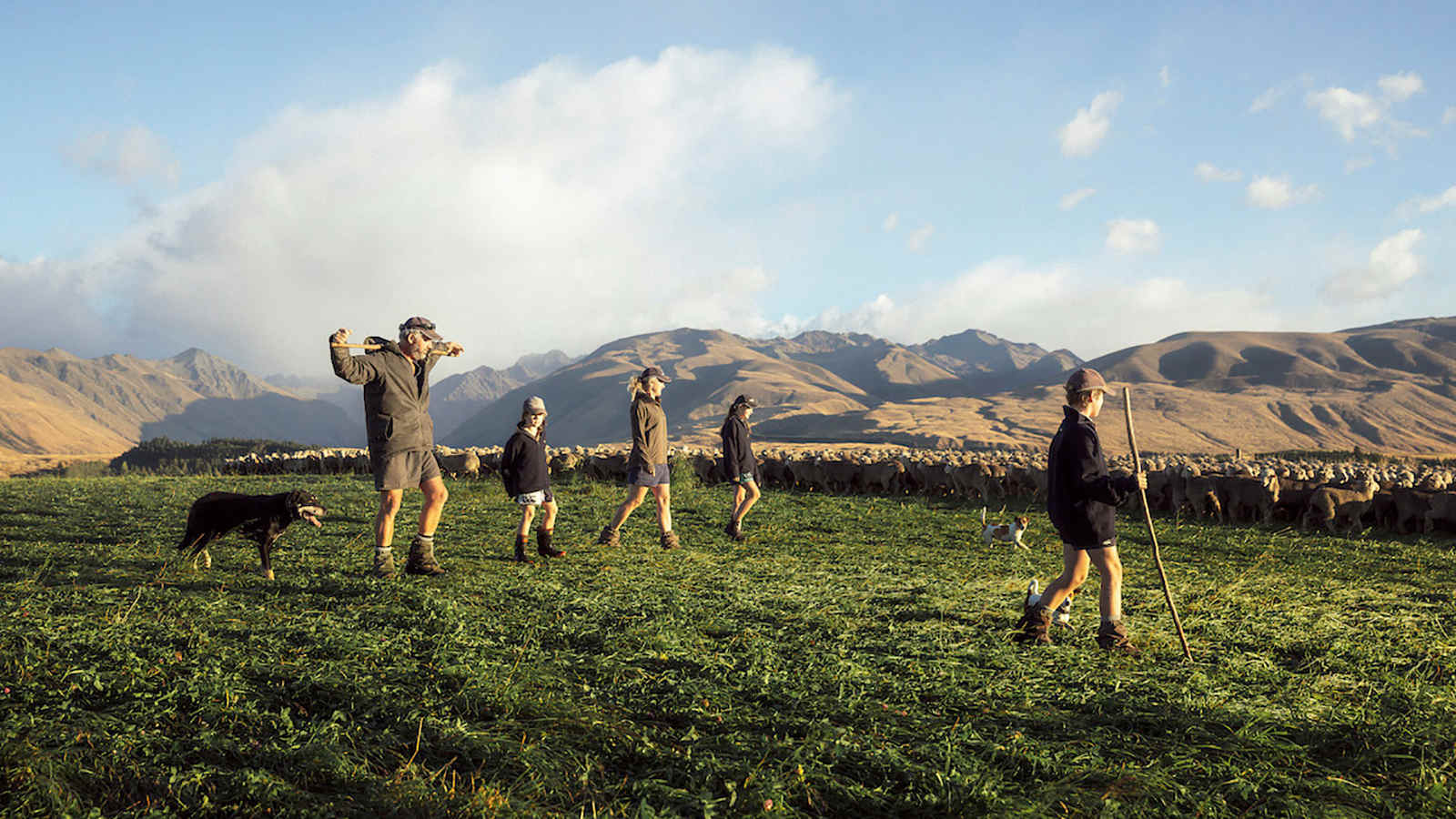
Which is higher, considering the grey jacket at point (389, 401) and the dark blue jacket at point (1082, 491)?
the grey jacket at point (389, 401)

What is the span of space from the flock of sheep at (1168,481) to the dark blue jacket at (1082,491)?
1024 centimetres

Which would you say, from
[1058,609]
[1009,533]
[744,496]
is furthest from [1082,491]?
[1009,533]

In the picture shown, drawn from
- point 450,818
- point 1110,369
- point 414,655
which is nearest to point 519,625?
point 414,655

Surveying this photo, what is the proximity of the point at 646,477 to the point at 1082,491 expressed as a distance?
15.9 ft

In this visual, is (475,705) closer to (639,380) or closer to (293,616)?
(293,616)

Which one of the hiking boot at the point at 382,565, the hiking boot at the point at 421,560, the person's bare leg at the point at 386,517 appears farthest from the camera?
the hiking boot at the point at 421,560

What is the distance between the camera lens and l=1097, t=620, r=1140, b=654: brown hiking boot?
493 centimetres

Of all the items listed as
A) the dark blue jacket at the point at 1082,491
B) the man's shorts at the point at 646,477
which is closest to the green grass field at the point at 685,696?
the dark blue jacket at the point at 1082,491

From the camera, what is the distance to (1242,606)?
21.1 feet

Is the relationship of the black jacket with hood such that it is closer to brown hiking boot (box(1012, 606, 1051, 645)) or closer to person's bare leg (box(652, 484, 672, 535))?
person's bare leg (box(652, 484, 672, 535))

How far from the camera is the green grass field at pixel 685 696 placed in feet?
9.88

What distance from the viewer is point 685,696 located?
12.8 ft

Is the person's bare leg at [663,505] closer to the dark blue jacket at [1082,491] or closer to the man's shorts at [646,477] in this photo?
the man's shorts at [646,477]

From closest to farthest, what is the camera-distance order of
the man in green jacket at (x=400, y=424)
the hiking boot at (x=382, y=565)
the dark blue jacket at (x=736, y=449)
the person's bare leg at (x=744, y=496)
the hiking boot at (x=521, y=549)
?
1. the man in green jacket at (x=400, y=424)
2. the hiking boot at (x=382, y=565)
3. the hiking boot at (x=521, y=549)
4. the dark blue jacket at (x=736, y=449)
5. the person's bare leg at (x=744, y=496)
